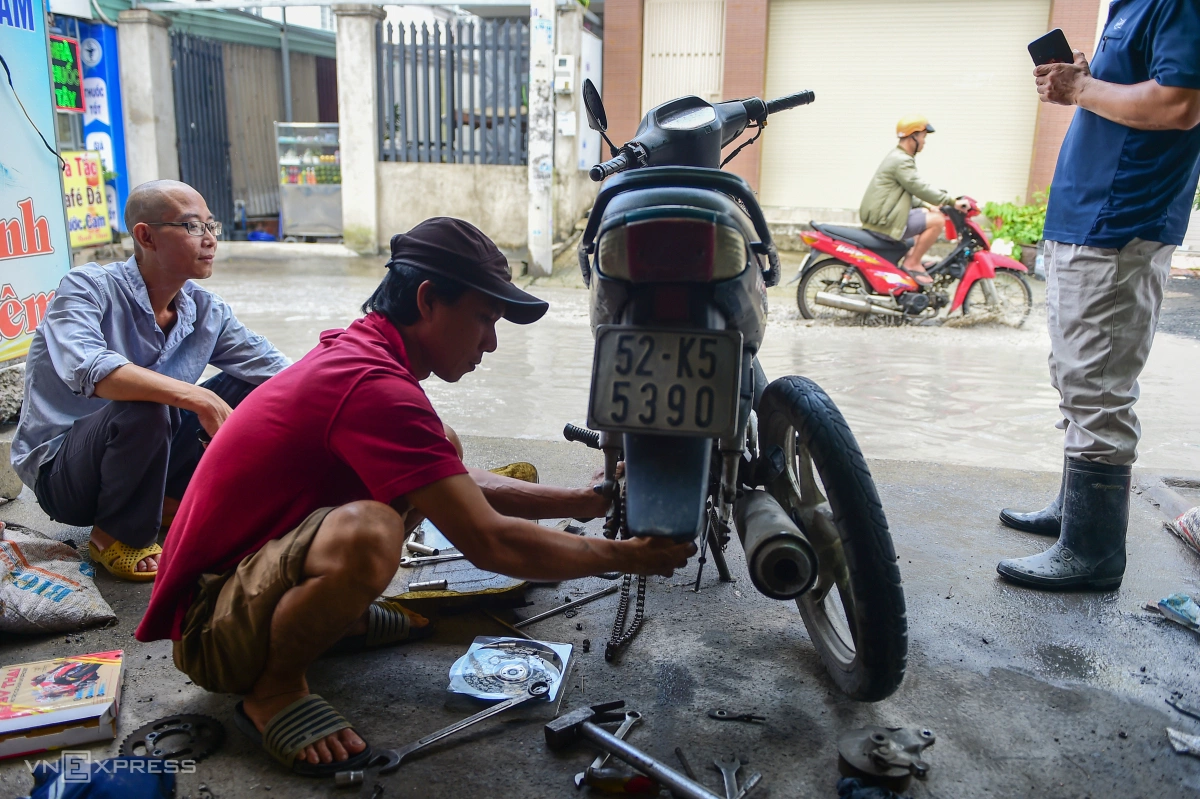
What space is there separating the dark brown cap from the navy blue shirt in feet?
5.89

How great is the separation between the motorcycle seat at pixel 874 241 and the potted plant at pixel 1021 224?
316cm

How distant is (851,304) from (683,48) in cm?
576

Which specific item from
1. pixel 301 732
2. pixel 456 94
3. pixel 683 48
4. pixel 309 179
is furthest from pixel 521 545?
pixel 683 48

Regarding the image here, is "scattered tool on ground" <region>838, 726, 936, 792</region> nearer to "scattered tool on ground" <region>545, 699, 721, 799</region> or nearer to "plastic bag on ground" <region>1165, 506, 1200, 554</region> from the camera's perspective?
"scattered tool on ground" <region>545, 699, 721, 799</region>

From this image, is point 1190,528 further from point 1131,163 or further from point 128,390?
point 128,390

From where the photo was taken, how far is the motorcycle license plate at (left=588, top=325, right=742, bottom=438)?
6.14ft

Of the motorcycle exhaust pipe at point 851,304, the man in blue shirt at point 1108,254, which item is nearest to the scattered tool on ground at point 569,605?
the man in blue shirt at point 1108,254

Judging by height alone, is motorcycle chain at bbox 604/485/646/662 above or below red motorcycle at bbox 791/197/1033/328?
below

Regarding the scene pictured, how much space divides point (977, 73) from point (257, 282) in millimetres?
8956

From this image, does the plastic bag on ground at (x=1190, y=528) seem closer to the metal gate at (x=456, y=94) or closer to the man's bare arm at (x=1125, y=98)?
the man's bare arm at (x=1125, y=98)

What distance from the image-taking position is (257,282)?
9.91 m

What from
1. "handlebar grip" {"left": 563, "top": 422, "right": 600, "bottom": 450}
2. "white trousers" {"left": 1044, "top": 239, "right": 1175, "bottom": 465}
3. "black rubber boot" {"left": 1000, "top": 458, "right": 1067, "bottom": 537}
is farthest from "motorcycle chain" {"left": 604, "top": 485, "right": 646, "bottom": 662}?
"black rubber boot" {"left": 1000, "top": 458, "right": 1067, "bottom": 537}

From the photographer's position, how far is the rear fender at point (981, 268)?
25.7 feet

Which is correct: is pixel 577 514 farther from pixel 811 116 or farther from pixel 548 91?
pixel 811 116
